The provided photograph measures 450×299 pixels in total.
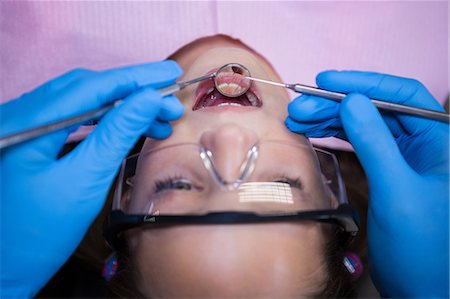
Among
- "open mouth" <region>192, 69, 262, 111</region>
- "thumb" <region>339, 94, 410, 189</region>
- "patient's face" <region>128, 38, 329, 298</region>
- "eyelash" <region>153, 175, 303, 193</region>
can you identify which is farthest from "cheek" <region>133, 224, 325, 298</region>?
"open mouth" <region>192, 69, 262, 111</region>

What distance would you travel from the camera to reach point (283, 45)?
1586 mm

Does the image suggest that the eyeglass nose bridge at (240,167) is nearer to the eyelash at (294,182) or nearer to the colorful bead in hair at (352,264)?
the eyelash at (294,182)

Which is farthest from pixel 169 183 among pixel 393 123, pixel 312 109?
pixel 393 123

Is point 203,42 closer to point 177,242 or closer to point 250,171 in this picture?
point 250,171

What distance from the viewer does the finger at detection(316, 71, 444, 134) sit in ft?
3.99

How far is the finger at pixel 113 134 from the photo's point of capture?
104 cm

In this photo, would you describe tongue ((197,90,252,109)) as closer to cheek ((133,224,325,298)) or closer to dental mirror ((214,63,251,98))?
dental mirror ((214,63,251,98))

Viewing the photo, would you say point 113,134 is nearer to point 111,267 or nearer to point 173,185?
point 173,185

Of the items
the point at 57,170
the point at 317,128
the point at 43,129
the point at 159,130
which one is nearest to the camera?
the point at 43,129

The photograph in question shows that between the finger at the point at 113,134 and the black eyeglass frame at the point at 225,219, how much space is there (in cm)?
12

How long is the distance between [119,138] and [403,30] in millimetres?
1081

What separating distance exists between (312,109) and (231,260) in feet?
1.48

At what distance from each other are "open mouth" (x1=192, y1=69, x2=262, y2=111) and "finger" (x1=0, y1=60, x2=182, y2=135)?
3.3 inches

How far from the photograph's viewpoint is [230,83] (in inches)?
45.9
